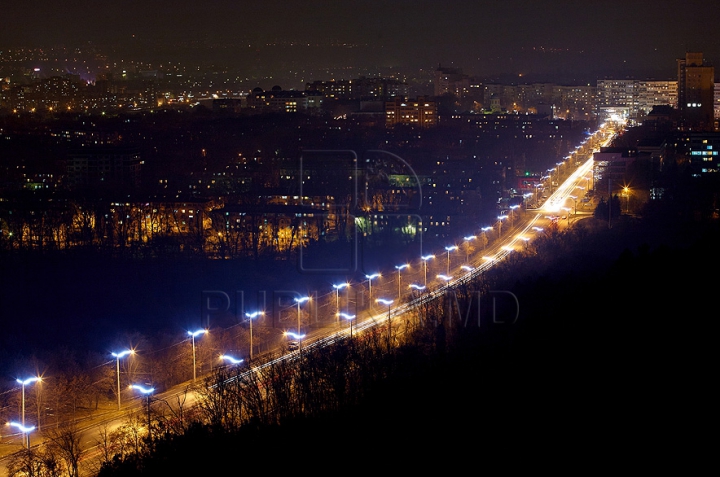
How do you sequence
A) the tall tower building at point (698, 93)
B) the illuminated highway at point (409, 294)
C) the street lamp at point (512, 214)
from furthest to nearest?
the tall tower building at point (698, 93), the street lamp at point (512, 214), the illuminated highway at point (409, 294)

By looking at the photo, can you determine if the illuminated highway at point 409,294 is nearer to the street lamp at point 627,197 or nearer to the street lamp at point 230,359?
the street lamp at point 230,359

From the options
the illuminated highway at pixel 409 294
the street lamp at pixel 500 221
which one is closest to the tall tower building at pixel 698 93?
the illuminated highway at pixel 409 294

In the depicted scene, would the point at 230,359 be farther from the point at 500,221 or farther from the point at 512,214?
the point at 512,214

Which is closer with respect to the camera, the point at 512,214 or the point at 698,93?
the point at 512,214

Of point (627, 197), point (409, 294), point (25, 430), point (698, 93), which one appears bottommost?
point (25, 430)

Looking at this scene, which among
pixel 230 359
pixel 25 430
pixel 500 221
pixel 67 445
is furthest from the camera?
pixel 500 221

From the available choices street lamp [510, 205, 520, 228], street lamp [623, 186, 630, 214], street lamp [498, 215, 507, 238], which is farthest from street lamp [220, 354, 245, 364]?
street lamp [623, 186, 630, 214]

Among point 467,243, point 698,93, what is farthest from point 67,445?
point 698,93

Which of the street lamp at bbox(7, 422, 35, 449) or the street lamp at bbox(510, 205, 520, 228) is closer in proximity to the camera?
the street lamp at bbox(7, 422, 35, 449)

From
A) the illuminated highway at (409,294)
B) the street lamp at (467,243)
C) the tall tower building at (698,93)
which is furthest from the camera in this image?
the tall tower building at (698,93)

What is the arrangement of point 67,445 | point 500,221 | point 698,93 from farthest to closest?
point 698,93 < point 500,221 < point 67,445

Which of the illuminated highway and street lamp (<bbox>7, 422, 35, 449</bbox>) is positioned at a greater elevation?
the illuminated highway

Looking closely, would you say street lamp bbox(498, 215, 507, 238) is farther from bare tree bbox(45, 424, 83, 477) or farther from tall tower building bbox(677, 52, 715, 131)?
tall tower building bbox(677, 52, 715, 131)
